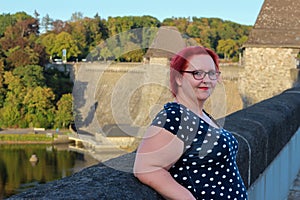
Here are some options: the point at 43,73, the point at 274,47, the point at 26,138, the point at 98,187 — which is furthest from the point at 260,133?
the point at 43,73

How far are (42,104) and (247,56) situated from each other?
27052mm

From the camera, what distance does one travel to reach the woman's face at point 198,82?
1.37m

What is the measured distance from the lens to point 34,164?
27609mm

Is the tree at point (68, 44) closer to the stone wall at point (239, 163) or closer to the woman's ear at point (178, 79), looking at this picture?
the stone wall at point (239, 163)

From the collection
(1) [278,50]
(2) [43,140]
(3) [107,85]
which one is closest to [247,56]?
(1) [278,50]

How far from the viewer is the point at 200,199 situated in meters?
1.27

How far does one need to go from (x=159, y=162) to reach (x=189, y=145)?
0.11 meters

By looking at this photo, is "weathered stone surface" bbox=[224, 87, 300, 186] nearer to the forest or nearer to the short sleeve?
the short sleeve

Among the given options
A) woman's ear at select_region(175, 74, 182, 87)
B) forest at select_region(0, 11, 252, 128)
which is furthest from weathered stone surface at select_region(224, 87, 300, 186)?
forest at select_region(0, 11, 252, 128)

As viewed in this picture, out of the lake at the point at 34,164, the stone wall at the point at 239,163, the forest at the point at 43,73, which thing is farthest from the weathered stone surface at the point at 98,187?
A: the forest at the point at 43,73

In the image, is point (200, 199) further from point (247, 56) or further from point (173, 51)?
point (247, 56)

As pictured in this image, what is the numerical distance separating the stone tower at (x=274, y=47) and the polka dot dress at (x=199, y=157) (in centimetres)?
914

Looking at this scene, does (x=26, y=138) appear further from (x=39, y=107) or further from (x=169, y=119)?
(x=169, y=119)

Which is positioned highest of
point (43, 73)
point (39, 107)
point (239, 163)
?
point (239, 163)
